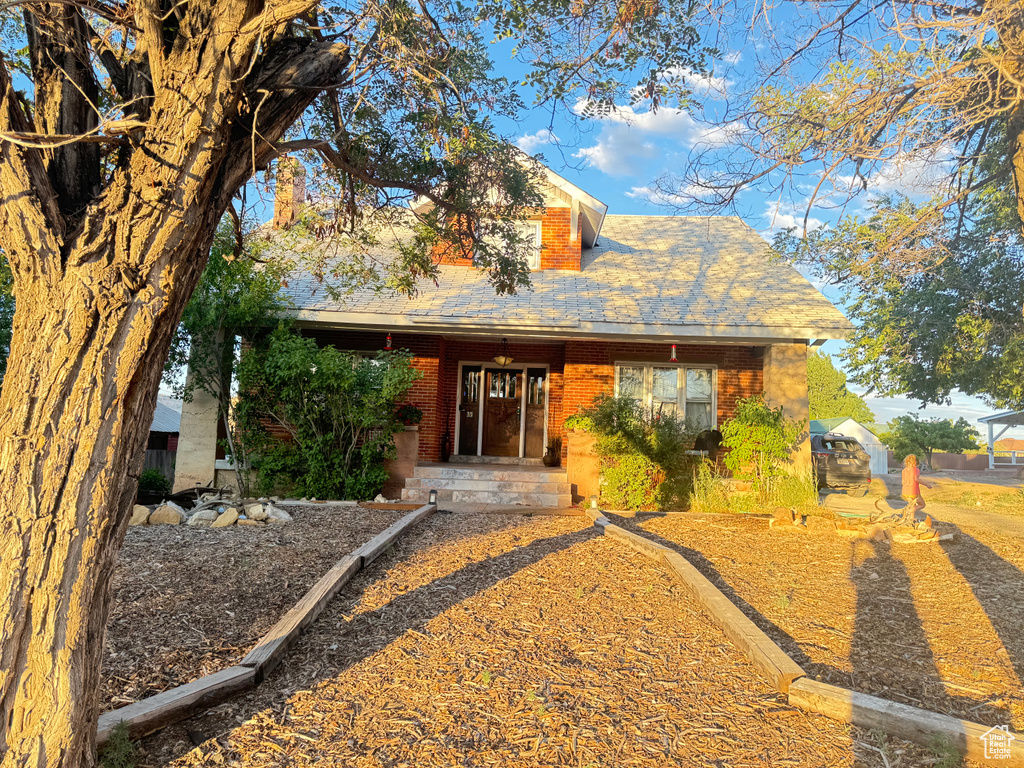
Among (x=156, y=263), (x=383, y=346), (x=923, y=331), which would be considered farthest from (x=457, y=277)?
(x=923, y=331)

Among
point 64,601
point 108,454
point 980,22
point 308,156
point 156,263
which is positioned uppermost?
point 980,22

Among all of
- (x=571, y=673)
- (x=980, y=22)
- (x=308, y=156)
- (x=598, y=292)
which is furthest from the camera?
(x=598, y=292)

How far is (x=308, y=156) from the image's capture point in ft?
21.2

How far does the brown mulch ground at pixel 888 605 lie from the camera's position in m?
3.79

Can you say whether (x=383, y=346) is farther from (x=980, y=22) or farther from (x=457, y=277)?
(x=980, y=22)

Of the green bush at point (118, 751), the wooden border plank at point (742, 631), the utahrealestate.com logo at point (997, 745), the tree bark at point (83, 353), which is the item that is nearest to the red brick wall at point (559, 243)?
the wooden border plank at point (742, 631)

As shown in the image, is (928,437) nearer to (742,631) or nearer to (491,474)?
(491,474)

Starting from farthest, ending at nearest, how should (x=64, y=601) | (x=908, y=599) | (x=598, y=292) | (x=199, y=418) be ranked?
(x=598, y=292), (x=199, y=418), (x=908, y=599), (x=64, y=601)

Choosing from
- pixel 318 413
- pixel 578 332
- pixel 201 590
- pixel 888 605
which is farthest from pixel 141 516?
pixel 888 605

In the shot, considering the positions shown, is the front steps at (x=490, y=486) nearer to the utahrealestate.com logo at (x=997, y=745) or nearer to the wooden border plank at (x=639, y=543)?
the wooden border plank at (x=639, y=543)

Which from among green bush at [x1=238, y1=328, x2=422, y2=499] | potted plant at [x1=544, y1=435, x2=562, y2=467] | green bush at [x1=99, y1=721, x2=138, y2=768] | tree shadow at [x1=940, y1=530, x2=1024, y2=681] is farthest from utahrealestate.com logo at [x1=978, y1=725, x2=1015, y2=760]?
potted plant at [x1=544, y1=435, x2=562, y2=467]

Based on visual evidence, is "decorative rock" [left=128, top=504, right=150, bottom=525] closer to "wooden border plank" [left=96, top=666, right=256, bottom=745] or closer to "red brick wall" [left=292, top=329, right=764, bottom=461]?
"red brick wall" [left=292, top=329, right=764, bottom=461]

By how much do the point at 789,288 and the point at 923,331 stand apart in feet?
27.5

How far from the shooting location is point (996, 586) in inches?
235
